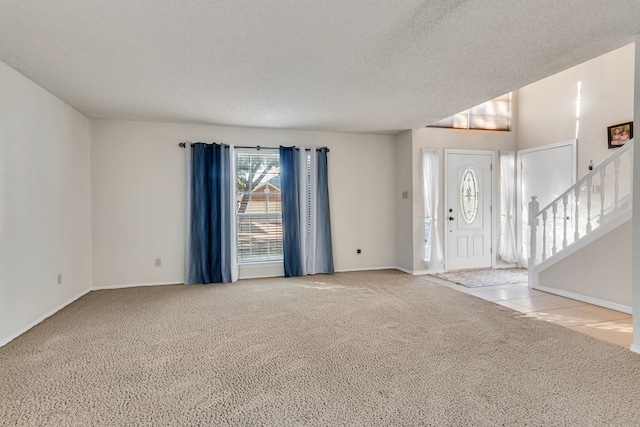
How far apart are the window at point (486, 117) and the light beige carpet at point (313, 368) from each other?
11.1 ft

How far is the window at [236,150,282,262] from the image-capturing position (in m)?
5.39

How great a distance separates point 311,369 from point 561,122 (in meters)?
5.63

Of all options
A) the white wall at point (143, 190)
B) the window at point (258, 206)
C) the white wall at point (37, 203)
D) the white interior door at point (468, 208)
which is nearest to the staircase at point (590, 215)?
the white interior door at point (468, 208)

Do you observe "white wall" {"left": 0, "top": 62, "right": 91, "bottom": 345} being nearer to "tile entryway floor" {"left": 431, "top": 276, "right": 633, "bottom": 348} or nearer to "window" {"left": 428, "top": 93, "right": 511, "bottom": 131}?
"tile entryway floor" {"left": 431, "top": 276, "right": 633, "bottom": 348}

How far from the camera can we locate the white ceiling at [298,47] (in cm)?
216

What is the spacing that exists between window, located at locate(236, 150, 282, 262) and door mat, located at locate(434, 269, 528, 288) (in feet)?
9.28

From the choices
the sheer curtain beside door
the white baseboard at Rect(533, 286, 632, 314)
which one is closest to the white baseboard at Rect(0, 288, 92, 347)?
the sheer curtain beside door

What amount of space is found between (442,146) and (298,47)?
3.89 metres

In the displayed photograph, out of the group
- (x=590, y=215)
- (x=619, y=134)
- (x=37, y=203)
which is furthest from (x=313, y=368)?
(x=619, y=134)

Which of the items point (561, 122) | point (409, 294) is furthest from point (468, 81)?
point (561, 122)

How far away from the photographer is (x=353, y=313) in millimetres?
3654

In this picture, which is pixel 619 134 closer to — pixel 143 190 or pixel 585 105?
pixel 585 105

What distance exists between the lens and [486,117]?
239 inches

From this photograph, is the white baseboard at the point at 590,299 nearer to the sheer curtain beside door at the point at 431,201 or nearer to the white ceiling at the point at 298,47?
the sheer curtain beside door at the point at 431,201
